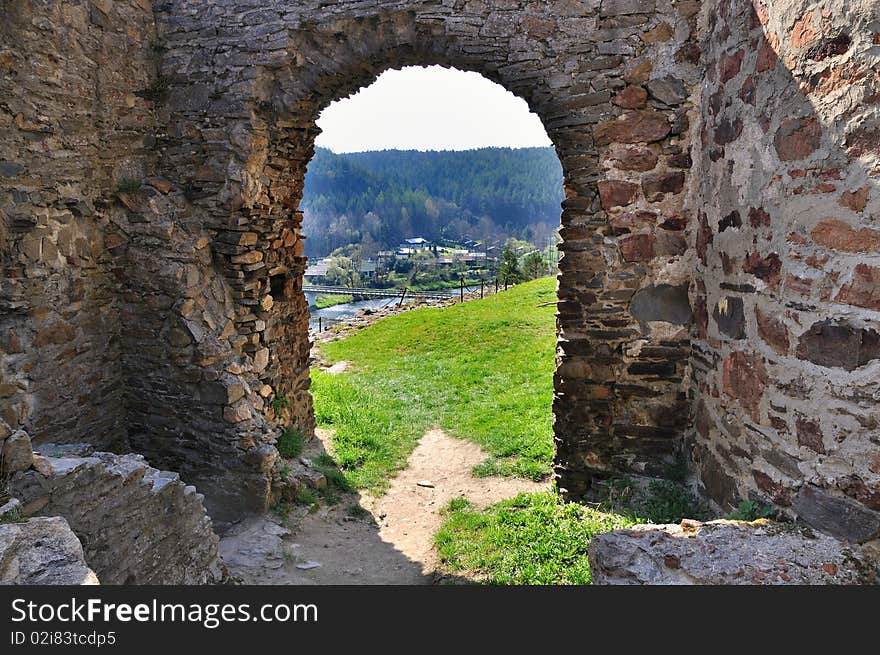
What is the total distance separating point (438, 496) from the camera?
5.86 meters

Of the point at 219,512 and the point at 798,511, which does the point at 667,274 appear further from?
the point at 219,512

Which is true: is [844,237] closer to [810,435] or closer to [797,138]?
[797,138]

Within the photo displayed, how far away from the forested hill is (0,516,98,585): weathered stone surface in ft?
272

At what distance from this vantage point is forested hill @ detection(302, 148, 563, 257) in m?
90.6

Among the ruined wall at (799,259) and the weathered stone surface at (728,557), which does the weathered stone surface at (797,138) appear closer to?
the ruined wall at (799,259)

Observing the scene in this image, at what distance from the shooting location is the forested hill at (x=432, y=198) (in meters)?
90.6

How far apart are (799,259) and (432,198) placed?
101 metres

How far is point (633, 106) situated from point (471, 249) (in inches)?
3259

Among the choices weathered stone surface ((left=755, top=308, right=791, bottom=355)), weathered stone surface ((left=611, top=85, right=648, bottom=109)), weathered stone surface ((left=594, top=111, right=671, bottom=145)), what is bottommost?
weathered stone surface ((left=755, top=308, right=791, bottom=355))

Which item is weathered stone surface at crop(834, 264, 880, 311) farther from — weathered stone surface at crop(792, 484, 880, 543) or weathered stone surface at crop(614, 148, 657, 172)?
weathered stone surface at crop(614, 148, 657, 172)

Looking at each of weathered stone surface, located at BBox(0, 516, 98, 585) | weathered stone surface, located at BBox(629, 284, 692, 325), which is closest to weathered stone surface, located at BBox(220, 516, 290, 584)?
weathered stone surface, located at BBox(0, 516, 98, 585)

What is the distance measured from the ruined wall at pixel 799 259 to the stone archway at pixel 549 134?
0.68 meters

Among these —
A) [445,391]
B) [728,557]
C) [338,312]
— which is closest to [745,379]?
[728,557]

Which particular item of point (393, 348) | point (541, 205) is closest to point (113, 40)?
point (393, 348)
